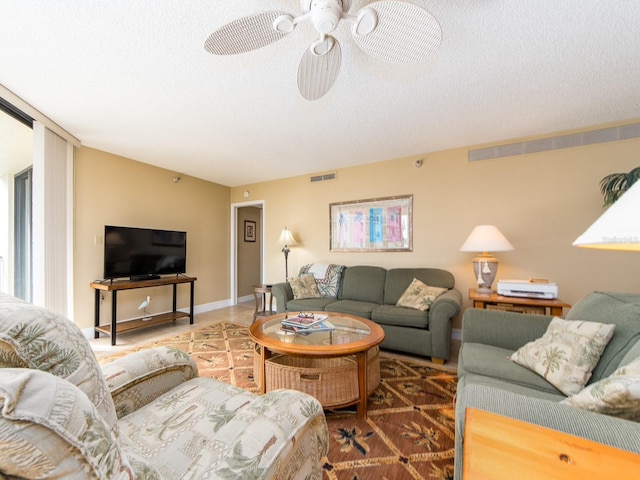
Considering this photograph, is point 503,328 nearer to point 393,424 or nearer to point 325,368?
point 393,424

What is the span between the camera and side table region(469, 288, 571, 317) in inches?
90.9

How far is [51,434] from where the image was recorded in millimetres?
419

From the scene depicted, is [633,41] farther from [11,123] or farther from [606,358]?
[11,123]

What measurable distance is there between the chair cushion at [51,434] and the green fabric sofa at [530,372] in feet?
3.13

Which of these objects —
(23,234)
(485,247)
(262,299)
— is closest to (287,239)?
(262,299)

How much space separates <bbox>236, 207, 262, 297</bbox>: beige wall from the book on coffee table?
3.47 metres

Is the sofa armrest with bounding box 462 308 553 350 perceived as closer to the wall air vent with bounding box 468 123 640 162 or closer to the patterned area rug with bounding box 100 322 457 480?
the patterned area rug with bounding box 100 322 457 480

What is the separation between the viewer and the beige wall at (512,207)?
271 centimetres

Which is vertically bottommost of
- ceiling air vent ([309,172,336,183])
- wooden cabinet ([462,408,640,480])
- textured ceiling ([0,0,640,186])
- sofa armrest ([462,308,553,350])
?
sofa armrest ([462,308,553,350])

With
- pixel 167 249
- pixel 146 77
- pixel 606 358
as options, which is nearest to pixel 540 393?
pixel 606 358

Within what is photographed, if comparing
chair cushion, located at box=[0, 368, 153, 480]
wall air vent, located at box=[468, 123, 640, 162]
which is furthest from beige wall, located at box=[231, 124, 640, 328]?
chair cushion, located at box=[0, 368, 153, 480]

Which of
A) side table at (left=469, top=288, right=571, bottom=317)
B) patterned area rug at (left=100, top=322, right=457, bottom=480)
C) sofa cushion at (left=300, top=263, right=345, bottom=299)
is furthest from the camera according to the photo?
sofa cushion at (left=300, top=263, right=345, bottom=299)

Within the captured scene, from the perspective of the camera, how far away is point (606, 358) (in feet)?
3.98

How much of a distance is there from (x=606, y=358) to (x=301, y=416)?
1.39 m
